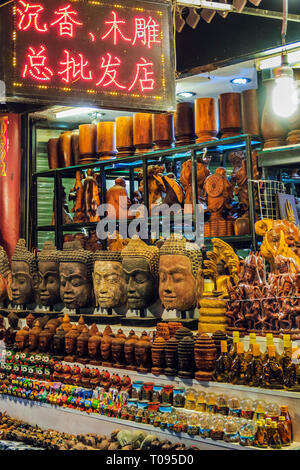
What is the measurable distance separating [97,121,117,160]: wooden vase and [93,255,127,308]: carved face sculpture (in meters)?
1.66

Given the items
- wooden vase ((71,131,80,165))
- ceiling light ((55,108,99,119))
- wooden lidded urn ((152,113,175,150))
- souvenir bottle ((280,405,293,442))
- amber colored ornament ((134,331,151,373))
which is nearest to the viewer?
souvenir bottle ((280,405,293,442))

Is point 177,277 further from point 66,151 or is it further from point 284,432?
point 66,151

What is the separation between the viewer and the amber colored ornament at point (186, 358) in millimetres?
3422

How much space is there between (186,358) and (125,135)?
2.90 meters

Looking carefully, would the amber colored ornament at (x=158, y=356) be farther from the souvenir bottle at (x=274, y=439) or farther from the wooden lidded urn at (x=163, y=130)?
the wooden lidded urn at (x=163, y=130)

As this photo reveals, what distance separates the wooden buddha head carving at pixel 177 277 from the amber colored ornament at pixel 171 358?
25.5 inches

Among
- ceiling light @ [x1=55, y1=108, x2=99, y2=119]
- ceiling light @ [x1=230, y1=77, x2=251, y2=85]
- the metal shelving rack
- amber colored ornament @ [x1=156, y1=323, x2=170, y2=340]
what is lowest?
amber colored ornament @ [x1=156, y1=323, x2=170, y2=340]

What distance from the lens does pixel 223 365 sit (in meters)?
3.28

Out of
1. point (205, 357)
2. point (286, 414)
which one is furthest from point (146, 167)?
point (286, 414)

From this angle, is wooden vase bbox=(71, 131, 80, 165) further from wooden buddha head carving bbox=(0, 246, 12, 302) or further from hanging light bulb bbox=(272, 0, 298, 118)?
hanging light bulb bbox=(272, 0, 298, 118)

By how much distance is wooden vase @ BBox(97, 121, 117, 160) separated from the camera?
6.06 meters

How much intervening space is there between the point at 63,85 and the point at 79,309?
222 centimetres

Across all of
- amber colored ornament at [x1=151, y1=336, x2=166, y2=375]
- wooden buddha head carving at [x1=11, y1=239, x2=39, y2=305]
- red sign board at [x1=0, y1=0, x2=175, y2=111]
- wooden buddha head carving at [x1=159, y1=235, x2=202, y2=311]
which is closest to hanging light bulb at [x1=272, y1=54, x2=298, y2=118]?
red sign board at [x1=0, y1=0, x2=175, y2=111]
